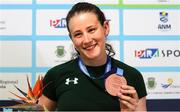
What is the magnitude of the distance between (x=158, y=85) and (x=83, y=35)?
2.47ft

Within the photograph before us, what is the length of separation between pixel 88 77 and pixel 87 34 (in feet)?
0.62

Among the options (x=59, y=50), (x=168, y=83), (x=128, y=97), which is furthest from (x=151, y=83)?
(x=128, y=97)

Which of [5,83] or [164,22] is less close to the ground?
[164,22]

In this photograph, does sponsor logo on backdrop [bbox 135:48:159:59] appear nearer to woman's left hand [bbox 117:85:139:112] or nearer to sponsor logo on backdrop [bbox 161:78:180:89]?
sponsor logo on backdrop [bbox 161:78:180:89]

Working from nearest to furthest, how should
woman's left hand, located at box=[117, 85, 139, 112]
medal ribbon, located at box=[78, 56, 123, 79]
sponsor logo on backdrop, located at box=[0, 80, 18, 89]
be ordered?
1. woman's left hand, located at box=[117, 85, 139, 112]
2. medal ribbon, located at box=[78, 56, 123, 79]
3. sponsor logo on backdrop, located at box=[0, 80, 18, 89]

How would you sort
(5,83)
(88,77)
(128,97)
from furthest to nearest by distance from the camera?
(5,83)
(88,77)
(128,97)

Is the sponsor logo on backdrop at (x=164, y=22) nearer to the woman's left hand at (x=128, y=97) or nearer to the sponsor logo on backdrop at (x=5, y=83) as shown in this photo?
the woman's left hand at (x=128, y=97)

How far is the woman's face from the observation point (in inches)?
43.2

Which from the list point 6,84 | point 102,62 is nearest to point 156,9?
point 102,62

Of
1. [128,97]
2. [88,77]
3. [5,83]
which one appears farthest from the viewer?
[5,83]

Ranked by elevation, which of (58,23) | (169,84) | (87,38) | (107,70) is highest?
(58,23)

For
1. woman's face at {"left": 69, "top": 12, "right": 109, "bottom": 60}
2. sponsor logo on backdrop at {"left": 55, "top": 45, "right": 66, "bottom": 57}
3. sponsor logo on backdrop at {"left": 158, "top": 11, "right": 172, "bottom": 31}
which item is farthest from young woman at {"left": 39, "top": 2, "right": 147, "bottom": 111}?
sponsor logo on backdrop at {"left": 158, "top": 11, "right": 172, "bottom": 31}

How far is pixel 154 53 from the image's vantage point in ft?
5.49

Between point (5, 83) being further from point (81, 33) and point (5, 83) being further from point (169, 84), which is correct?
point (169, 84)
